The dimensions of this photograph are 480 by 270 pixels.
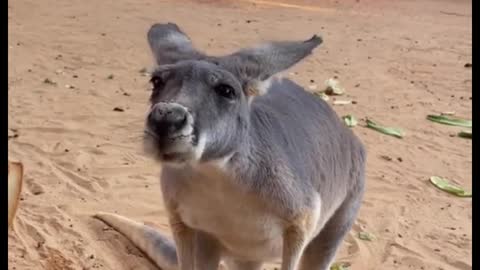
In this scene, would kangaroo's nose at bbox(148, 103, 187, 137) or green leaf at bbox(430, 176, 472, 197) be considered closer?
kangaroo's nose at bbox(148, 103, 187, 137)

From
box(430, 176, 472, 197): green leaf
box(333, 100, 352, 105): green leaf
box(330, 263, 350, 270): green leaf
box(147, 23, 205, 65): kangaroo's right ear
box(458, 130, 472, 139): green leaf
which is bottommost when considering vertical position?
box(458, 130, 472, 139): green leaf

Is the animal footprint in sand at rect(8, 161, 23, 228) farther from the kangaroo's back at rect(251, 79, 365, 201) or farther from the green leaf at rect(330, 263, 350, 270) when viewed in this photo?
the green leaf at rect(330, 263, 350, 270)

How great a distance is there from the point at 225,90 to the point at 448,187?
3.62 meters

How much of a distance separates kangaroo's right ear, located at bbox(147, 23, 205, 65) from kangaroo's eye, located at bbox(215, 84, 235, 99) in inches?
11.0

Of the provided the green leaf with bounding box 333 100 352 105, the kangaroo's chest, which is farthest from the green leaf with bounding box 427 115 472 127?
the kangaroo's chest

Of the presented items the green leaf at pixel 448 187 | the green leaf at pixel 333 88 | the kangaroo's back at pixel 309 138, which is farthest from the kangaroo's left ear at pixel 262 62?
the green leaf at pixel 333 88

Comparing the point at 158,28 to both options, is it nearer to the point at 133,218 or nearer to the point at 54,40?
the point at 133,218

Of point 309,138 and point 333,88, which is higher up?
point 309,138

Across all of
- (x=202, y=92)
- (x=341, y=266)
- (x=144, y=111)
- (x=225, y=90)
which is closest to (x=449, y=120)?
(x=144, y=111)

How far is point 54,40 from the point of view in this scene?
32.8 feet

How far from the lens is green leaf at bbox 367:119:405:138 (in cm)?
735

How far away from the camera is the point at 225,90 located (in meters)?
3.03

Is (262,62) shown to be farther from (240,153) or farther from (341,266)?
(341,266)

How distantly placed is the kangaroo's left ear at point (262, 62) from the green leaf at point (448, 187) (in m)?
3.25
